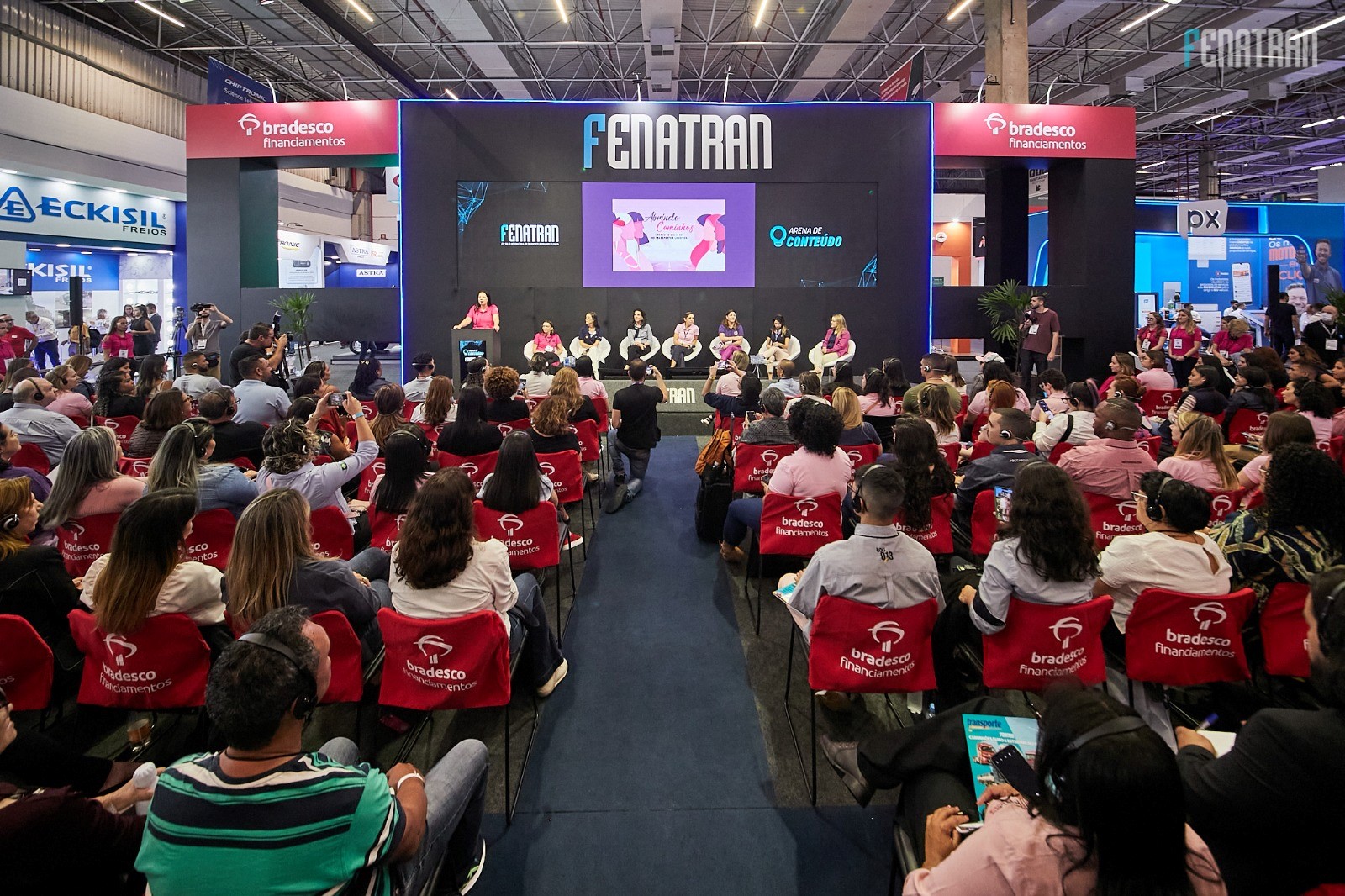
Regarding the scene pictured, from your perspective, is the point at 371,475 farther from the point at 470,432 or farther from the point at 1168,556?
the point at 1168,556

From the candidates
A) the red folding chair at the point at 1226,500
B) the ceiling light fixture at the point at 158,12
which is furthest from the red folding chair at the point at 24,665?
the ceiling light fixture at the point at 158,12

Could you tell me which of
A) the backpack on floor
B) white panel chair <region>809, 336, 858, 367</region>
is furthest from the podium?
the backpack on floor

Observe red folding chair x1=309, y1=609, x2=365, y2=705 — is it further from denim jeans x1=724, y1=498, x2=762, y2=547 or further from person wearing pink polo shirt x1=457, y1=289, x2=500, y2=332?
person wearing pink polo shirt x1=457, y1=289, x2=500, y2=332

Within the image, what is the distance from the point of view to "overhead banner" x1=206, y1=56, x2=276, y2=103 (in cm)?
1223

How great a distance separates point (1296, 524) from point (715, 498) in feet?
10.6

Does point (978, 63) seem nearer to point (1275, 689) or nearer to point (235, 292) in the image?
point (235, 292)

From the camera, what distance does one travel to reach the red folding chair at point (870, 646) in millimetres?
2520

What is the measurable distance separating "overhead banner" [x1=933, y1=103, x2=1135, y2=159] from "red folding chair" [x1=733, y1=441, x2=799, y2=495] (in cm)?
950

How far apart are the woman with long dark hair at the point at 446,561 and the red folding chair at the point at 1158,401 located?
681 centimetres

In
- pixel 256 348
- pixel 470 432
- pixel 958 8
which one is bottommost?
pixel 470 432

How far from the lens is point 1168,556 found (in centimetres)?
265

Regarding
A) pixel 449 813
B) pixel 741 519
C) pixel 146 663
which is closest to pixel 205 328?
pixel 741 519

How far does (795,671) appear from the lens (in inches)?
143

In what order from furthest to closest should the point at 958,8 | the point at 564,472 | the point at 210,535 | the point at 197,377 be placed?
the point at 958,8 → the point at 197,377 → the point at 564,472 → the point at 210,535
